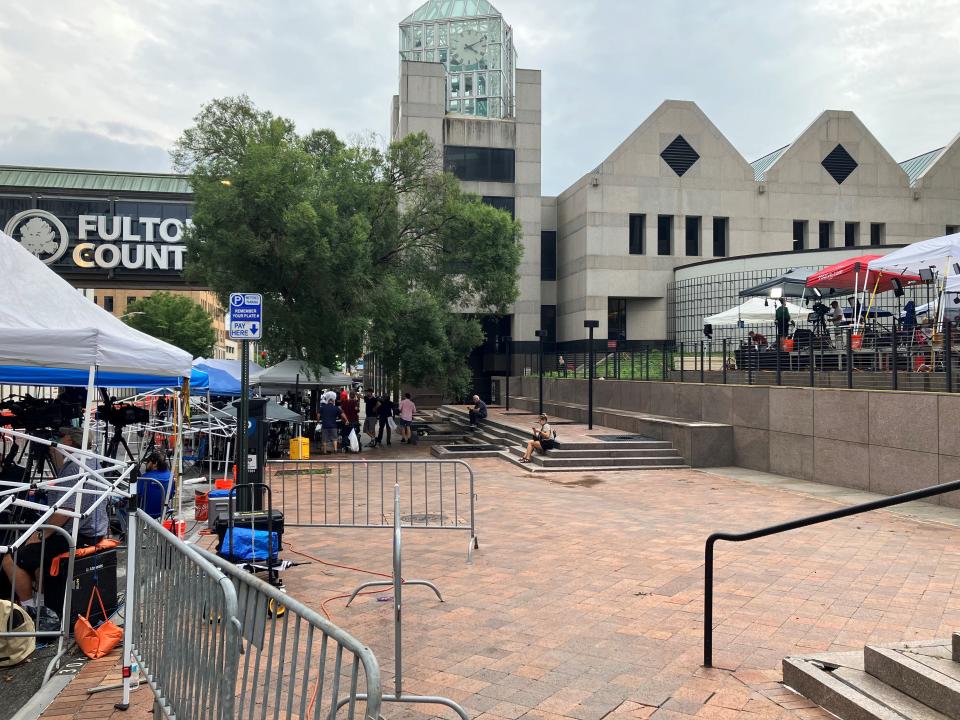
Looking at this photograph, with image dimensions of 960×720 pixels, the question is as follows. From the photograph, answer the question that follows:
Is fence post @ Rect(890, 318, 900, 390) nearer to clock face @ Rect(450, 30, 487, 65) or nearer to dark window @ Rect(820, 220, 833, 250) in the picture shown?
dark window @ Rect(820, 220, 833, 250)

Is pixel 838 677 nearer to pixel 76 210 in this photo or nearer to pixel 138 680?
pixel 138 680

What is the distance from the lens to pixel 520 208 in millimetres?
45312

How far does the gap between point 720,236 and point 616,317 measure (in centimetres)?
761

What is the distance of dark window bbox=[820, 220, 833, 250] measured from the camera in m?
44.2

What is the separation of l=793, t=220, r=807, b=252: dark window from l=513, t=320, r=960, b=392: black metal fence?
23.9 m

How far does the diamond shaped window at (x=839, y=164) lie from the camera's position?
43812 millimetres

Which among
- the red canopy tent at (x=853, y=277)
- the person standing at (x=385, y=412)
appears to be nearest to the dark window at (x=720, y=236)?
the red canopy tent at (x=853, y=277)

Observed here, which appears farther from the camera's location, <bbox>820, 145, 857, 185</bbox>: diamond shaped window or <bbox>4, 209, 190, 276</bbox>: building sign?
<bbox>820, 145, 857, 185</bbox>: diamond shaped window

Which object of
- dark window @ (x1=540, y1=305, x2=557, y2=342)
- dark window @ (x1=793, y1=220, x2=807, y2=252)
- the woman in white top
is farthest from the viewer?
dark window @ (x1=540, y1=305, x2=557, y2=342)

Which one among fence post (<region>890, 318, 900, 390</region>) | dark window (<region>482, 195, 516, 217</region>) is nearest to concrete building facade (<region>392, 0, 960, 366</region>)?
dark window (<region>482, 195, 516, 217</region>)

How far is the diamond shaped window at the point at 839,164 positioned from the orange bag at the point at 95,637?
4623cm

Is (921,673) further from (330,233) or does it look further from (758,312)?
(758,312)

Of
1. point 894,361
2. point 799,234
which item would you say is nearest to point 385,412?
point 894,361

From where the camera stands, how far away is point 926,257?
48.0 feet
